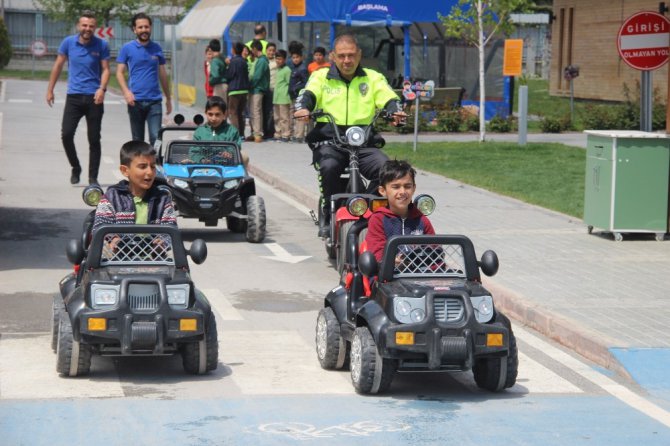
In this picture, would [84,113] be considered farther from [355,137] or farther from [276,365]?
[276,365]

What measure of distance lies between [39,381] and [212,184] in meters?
6.03

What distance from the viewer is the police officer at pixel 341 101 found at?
1166 cm

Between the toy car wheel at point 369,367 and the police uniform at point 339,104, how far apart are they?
Answer: 14.7ft

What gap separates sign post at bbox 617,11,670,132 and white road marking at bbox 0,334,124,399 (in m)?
8.14

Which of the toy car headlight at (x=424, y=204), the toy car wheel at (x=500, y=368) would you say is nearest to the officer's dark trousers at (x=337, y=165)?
the toy car headlight at (x=424, y=204)

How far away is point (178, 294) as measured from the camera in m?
7.51

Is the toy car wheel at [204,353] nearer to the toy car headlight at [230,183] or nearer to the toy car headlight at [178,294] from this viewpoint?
the toy car headlight at [178,294]

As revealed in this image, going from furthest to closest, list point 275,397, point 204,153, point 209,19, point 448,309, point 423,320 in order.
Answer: point 209,19
point 204,153
point 275,397
point 448,309
point 423,320

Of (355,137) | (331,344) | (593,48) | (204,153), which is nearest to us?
(331,344)

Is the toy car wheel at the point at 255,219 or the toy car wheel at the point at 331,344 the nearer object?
the toy car wheel at the point at 331,344

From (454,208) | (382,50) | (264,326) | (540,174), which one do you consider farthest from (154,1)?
(264,326)

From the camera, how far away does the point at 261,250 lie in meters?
13.4

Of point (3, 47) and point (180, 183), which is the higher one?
point (3, 47)

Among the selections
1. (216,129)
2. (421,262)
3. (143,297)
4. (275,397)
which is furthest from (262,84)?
(275,397)
